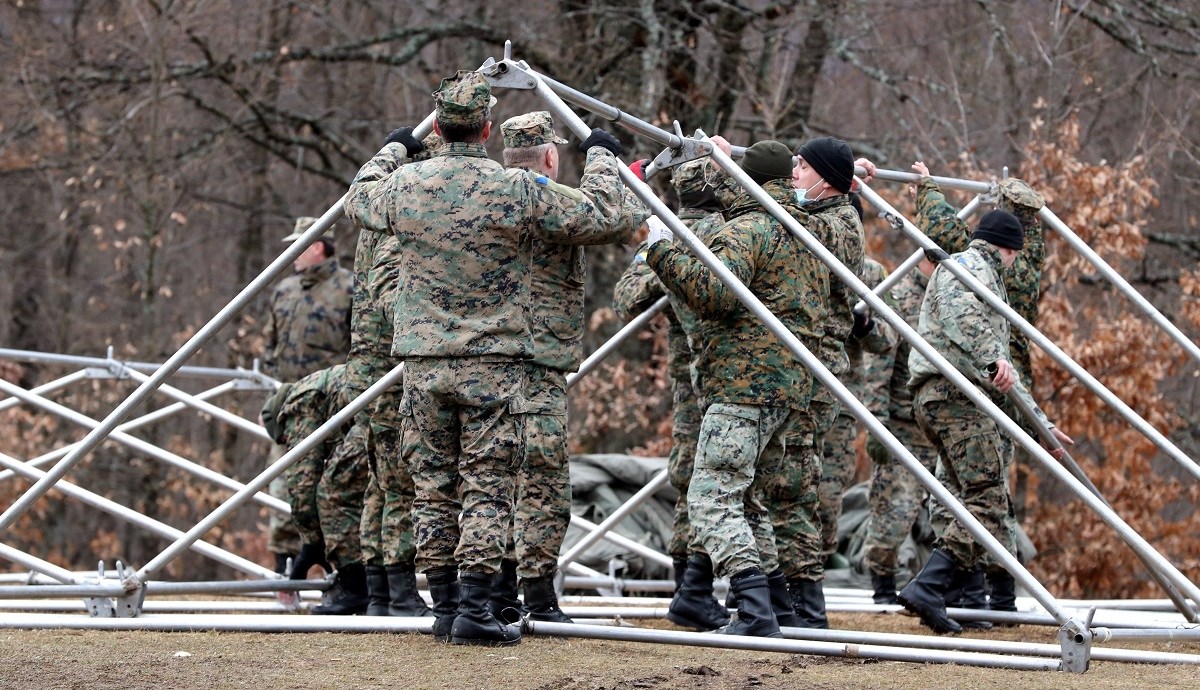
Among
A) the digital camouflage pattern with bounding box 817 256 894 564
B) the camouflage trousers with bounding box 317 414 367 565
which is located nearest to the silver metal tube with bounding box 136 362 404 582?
the camouflage trousers with bounding box 317 414 367 565

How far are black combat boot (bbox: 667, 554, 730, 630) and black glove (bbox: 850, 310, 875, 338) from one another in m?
1.71

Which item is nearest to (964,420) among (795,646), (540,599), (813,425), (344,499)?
(813,425)

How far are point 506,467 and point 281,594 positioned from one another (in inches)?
104

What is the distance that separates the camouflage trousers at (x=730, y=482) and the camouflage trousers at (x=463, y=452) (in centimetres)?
78

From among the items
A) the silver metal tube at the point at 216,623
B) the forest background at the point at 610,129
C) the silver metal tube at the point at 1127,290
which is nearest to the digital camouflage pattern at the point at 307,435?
the silver metal tube at the point at 216,623

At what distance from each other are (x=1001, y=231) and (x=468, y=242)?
9.99 feet

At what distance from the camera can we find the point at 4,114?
765 inches

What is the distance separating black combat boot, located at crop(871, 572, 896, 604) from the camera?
888 centimetres

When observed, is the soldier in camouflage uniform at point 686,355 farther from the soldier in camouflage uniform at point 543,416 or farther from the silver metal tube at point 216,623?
the silver metal tube at point 216,623

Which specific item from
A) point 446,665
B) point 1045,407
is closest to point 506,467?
point 446,665

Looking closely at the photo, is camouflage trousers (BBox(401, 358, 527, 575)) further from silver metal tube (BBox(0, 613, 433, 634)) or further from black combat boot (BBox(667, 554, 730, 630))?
black combat boot (BBox(667, 554, 730, 630))

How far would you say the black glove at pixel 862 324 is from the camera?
8.38 m

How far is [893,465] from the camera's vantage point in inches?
360

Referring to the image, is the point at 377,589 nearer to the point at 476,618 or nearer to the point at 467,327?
the point at 476,618
